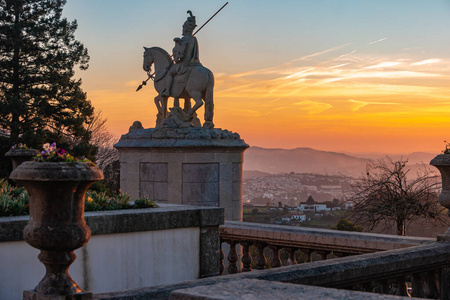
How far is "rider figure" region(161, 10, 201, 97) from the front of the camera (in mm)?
16703

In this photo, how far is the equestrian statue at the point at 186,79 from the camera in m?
16.8

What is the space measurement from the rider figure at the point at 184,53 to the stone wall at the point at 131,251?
29.6 ft

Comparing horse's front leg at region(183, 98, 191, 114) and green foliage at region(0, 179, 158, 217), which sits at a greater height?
horse's front leg at region(183, 98, 191, 114)

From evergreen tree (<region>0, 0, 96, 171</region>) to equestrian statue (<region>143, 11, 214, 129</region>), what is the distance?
16997 mm

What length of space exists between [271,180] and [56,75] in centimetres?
3072

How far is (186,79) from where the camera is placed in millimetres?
17031

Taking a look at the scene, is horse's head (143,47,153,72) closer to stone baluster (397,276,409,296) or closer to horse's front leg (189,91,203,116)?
horse's front leg (189,91,203,116)

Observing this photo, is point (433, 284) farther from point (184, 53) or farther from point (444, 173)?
point (184, 53)

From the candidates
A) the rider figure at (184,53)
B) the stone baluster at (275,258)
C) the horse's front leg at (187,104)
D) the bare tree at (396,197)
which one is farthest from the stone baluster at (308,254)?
the bare tree at (396,197)

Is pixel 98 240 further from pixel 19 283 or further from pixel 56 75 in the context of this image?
pixel 56 75

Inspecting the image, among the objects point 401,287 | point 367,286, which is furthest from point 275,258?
point 367,286

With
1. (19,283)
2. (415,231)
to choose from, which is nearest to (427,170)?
(415,231)

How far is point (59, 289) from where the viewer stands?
424 centimetres

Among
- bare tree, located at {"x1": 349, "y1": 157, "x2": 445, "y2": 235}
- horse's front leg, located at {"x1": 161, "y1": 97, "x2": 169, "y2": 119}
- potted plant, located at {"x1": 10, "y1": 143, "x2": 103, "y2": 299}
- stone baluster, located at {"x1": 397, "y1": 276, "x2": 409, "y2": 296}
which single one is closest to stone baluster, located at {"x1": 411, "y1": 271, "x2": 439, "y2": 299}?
stone baluster, located at {"x1": 397, "y1": 276, "x2": 409, "y2": 296}
